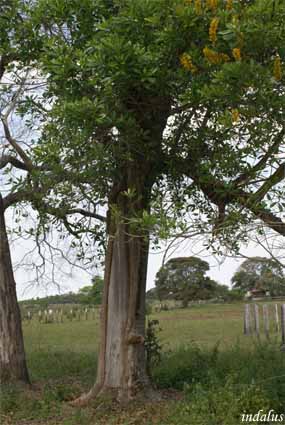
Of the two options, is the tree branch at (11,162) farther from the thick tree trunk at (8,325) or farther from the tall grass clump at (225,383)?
the tall grass clump at (225,383)

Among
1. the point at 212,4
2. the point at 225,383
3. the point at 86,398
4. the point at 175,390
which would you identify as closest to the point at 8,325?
the point at 86,398

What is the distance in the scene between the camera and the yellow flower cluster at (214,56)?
5564 mm

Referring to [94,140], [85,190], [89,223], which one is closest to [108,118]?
[94,140]

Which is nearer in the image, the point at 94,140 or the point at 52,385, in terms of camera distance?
the point at 94,140

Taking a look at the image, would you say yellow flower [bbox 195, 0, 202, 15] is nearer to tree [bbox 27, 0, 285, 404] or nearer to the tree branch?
tree [bbox 27, 0, 285, 404]

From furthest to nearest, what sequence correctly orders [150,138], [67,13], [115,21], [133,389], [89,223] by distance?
[89,223] < [133,389] < [150,138] < [67,13] < [115,21]

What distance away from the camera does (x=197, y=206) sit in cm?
937

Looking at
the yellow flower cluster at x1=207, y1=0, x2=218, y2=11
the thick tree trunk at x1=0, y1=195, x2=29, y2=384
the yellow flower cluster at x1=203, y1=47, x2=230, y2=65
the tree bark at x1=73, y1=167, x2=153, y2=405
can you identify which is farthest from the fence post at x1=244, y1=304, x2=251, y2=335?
the yellow flower cluster at x1=207, y1=0, x2=218, y2=11

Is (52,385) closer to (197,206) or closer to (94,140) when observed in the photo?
(197,206)

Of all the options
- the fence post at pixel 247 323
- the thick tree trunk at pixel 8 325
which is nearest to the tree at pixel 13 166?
the thick tree trunk at pixel 8 325

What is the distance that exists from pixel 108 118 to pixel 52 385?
18.5 feet

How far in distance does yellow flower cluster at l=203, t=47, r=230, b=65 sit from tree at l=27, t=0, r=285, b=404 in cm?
2

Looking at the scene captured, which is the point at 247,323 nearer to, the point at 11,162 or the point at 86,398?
the point at 11,162

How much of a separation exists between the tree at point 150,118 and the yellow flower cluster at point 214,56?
16 mm
